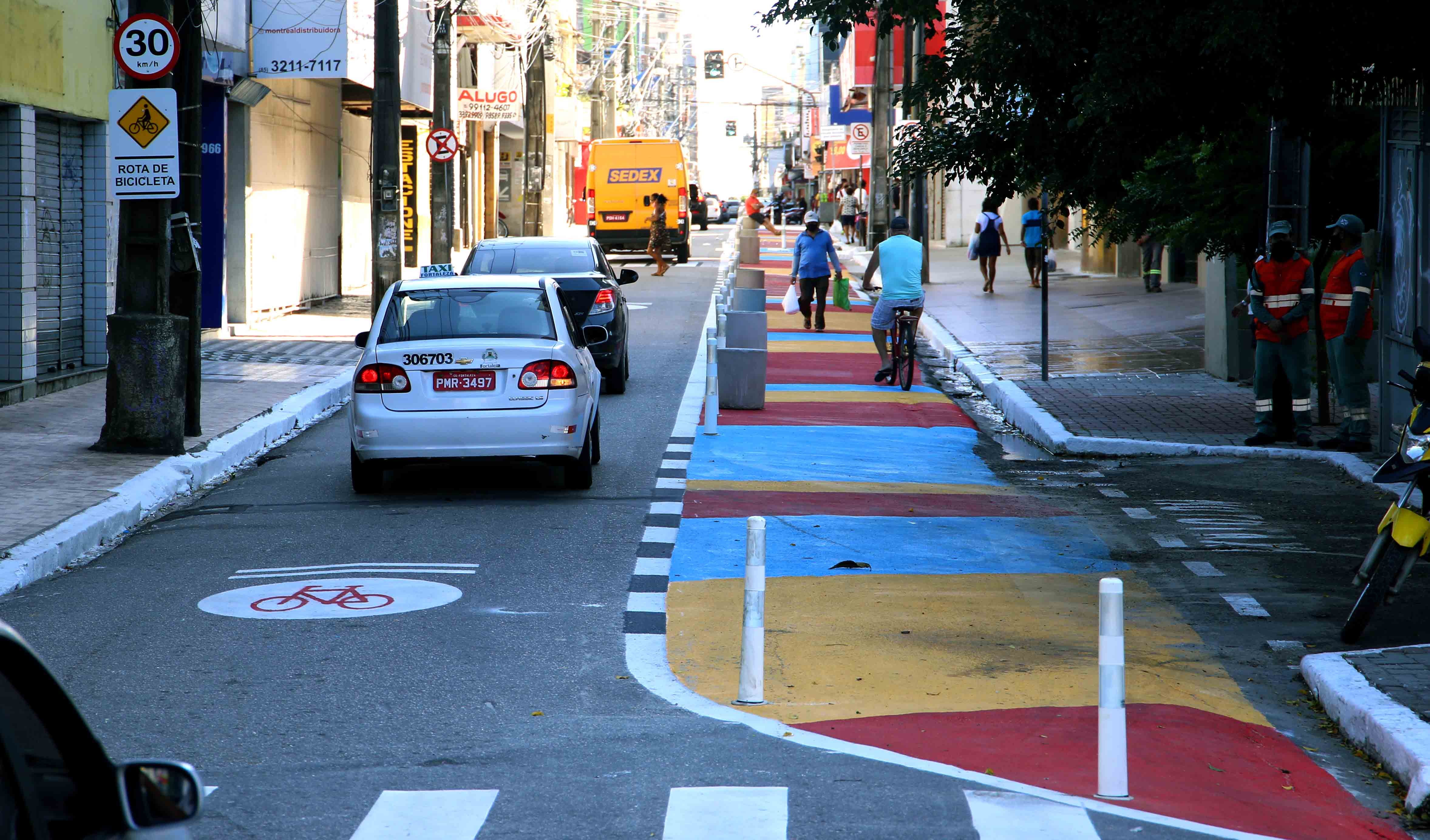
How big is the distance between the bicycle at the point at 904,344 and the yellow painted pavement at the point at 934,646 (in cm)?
952

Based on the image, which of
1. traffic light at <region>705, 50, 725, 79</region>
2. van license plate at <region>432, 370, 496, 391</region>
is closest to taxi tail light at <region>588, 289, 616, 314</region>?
→ van license plate at <region>432, 370, 496, 391</region>

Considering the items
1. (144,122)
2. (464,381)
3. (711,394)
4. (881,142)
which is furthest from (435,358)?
(881,142)

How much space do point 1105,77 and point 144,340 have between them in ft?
24.4

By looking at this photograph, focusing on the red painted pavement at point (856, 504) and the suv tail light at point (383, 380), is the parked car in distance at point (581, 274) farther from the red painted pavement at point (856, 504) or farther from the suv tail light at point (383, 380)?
the suv tail light at point (383, 380)

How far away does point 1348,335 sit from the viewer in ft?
42.6

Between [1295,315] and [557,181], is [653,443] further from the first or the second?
[557,181]

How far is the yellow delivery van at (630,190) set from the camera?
150ft

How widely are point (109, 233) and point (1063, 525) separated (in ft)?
39.2

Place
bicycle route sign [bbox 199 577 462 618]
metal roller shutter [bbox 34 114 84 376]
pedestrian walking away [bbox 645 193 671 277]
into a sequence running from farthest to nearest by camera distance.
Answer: pedestrian walking away [bbox 645 193 671 277] < metal roller shutter [bbox 34 114 84 376] < bicycle route sign [bbox 199 577 462 618]

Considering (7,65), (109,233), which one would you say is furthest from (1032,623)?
(109,233)

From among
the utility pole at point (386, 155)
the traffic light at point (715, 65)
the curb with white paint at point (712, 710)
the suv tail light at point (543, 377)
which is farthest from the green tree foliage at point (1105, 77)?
the traffic light at point (715, 65)

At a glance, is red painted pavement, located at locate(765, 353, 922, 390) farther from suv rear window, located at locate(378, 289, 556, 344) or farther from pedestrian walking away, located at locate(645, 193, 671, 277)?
pedestrian walking away, located at locate(645, 193, 671, 277)

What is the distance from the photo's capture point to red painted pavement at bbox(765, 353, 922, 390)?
1997 centimetres

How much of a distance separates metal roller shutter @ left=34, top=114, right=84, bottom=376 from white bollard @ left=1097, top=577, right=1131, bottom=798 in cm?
1409
